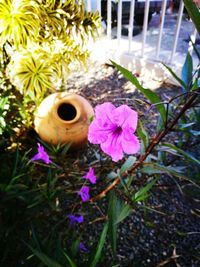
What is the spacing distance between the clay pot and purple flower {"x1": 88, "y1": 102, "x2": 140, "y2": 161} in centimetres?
117

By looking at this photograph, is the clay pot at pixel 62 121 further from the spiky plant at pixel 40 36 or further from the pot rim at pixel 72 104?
the spiky plant at pixel 40 36

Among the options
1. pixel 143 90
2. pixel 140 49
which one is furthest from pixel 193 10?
pixel 140 49

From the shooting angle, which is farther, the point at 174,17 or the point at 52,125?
the point at 174,17

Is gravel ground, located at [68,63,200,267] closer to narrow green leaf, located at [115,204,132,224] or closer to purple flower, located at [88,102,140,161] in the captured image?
narrow green leaf, located at [115,204,132,224]

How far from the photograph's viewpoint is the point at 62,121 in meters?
1.88

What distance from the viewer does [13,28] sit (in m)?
1.71

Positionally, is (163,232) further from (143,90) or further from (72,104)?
(143,90)

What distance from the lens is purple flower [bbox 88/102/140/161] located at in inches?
26.0

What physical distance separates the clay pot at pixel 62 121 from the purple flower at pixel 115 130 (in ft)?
3.84

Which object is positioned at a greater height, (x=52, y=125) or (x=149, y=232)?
(x=52, y=125)

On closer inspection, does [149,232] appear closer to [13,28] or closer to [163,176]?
[163,176]

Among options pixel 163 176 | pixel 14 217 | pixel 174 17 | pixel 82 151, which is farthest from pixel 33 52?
pixel 174 17

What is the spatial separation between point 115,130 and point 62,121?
1205 millimetres

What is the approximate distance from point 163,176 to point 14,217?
1.08 metres
